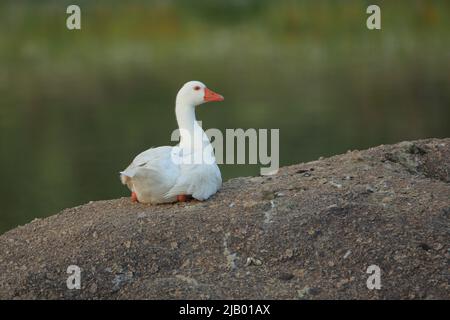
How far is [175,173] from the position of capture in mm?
7551

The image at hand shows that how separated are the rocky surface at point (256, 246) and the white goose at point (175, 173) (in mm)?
116

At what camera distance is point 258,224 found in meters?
7.08

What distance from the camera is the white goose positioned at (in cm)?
745

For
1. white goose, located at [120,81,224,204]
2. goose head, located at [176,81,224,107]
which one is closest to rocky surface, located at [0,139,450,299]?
white goose, located at [120,81,224,204]

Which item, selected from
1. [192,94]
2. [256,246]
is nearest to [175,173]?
[192,94]

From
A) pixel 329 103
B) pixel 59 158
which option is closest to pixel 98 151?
pixel 59 158

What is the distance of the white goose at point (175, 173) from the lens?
7453 mm

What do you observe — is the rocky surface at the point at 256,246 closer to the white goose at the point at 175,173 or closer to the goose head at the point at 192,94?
the white goose at the point at 175,173

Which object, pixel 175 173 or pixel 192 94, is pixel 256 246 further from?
pixel 192 94

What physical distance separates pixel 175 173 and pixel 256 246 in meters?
1.10

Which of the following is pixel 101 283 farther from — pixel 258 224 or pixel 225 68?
pixel 225 68

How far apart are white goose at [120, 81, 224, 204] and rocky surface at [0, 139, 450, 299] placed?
0.38ft

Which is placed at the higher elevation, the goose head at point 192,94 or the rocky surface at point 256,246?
the goose head at point 192,94

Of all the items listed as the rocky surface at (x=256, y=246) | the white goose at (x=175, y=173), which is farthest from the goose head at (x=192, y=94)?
the rocky surface at (x=256, y=246)
